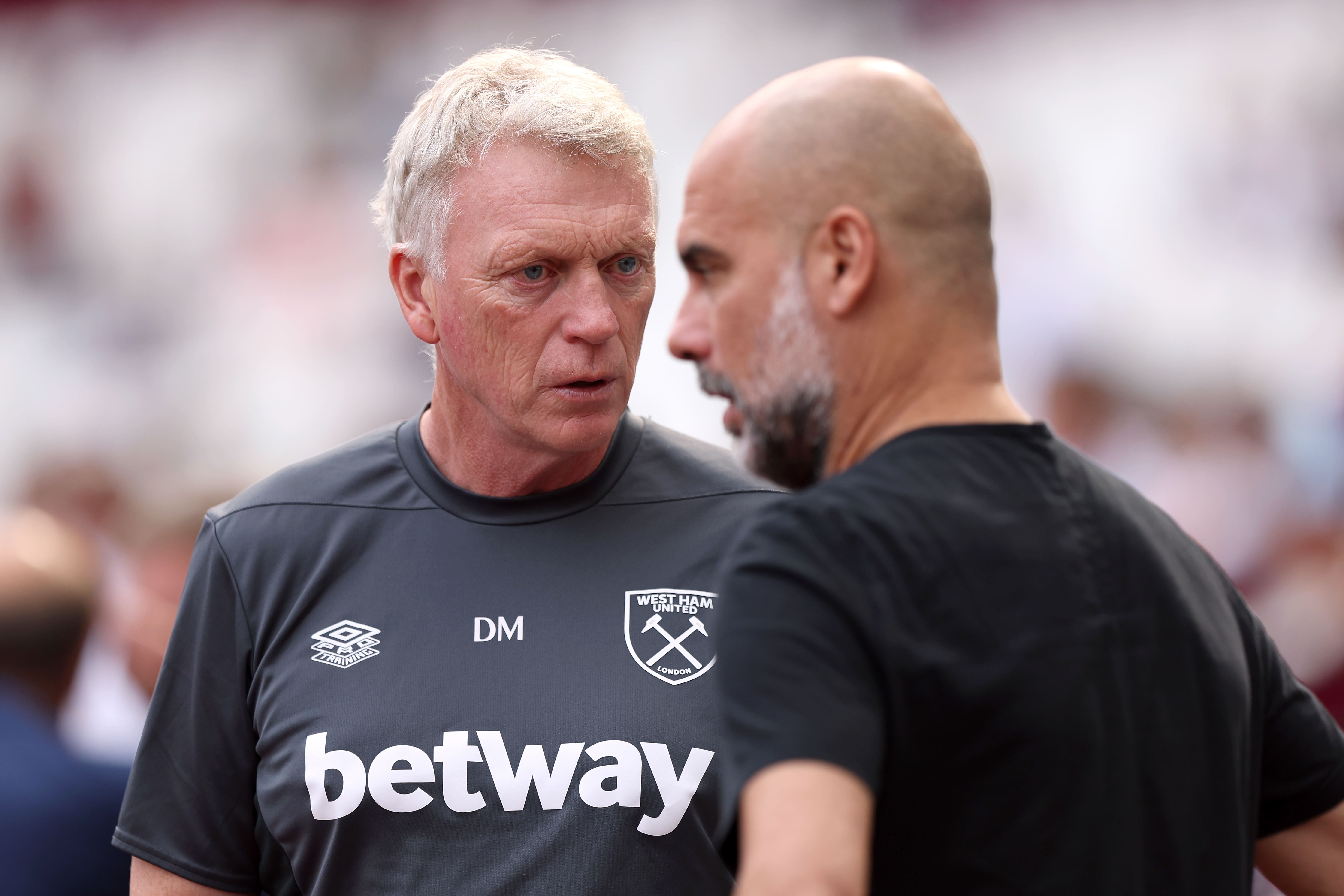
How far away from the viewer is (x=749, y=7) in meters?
4.02

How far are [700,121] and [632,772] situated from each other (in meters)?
2.83

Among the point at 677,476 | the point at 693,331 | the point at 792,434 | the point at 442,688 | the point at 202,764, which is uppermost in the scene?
the point at 693,331

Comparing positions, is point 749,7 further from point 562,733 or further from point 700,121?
point 562,733

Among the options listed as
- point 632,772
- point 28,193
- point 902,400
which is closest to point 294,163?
point 28,193

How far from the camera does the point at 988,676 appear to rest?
41.5 inches

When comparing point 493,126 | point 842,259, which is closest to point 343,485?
point 493,126

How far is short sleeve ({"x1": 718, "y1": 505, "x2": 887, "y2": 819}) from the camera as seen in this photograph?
1.00 m

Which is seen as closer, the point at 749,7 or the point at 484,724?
the point at 484,724

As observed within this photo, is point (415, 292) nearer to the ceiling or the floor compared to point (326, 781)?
nearer to the ceiling

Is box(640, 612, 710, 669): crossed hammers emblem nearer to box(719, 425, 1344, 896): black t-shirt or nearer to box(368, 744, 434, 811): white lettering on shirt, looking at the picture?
box(368, 744, 434, 811): white lettering on shirt

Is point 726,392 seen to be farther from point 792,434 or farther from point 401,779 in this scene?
point 401,779

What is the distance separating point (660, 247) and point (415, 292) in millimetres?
2038

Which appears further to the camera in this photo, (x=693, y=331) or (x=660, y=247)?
(x=660, y=247)

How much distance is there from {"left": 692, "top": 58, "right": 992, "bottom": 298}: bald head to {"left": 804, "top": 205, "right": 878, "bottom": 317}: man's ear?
12 mm
